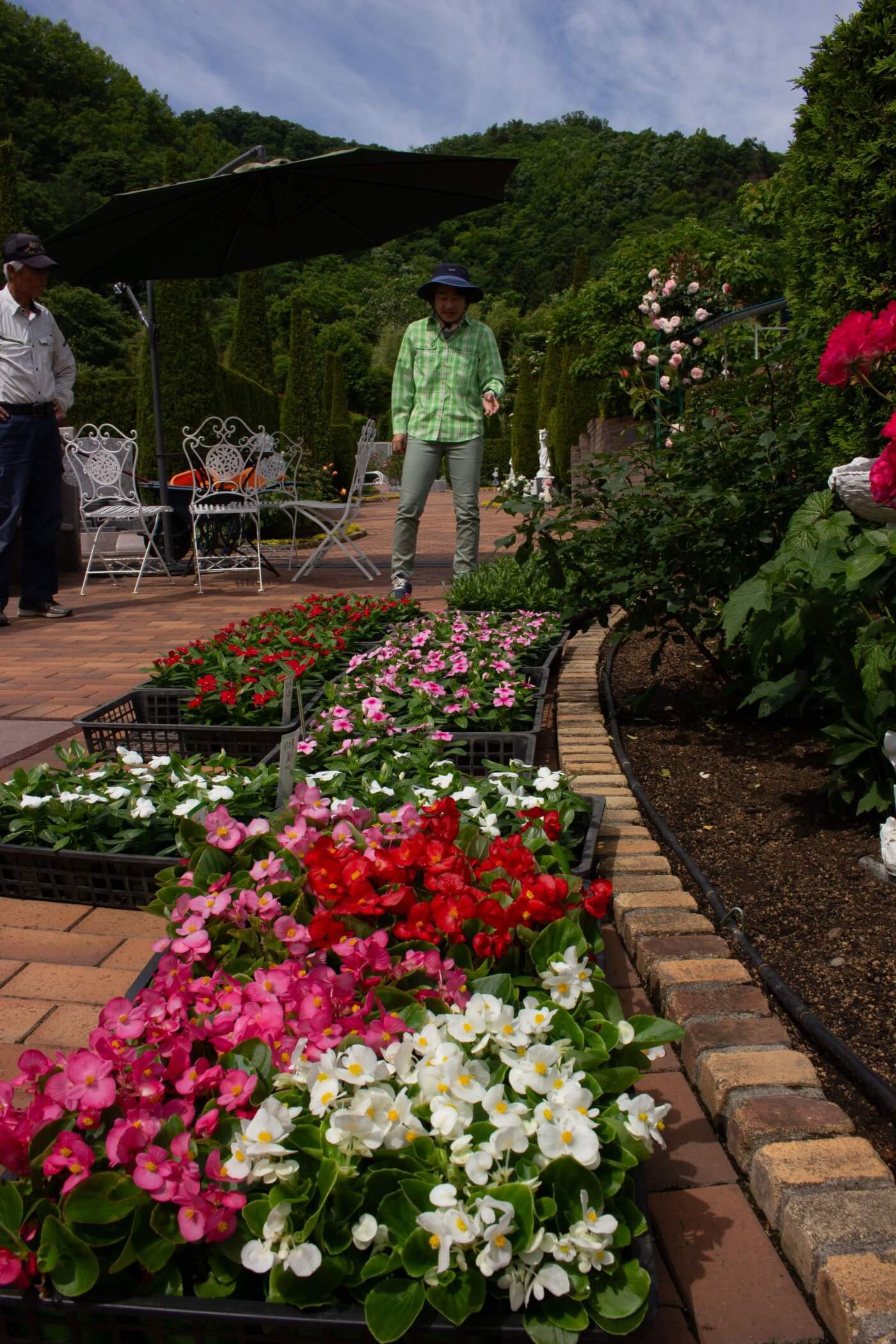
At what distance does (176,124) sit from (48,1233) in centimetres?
5080

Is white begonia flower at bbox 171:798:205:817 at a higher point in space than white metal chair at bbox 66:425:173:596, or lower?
lower

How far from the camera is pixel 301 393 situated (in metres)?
17.7

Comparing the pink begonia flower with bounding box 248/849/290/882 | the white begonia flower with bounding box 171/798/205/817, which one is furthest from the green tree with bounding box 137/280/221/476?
the pink begonia flower with bounding box 248/849/290/882

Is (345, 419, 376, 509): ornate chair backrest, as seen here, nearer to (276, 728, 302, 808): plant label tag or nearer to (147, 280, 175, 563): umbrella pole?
(147, 280, 175, 563): umbrella pole

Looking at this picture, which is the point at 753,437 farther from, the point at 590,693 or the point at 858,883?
Answer: the point at 858,883

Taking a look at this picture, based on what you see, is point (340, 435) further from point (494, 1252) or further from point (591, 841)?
point (494, 1252)

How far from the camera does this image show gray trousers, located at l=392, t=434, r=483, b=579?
5.03 metres

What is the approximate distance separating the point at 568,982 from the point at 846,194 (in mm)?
2125

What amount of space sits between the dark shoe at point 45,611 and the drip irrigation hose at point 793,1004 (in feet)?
Answer: 14.7

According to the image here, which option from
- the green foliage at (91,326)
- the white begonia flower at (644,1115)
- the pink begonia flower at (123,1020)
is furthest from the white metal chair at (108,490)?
the green foliage at (91,326)

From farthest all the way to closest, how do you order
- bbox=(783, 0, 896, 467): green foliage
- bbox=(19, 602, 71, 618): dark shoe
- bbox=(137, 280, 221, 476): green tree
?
bbox=(137, 280, 221, 476): green tree
bbox=(19, 602, 71, 618): dark shoe
bbox=(783, 0, 896, 467): green foliage

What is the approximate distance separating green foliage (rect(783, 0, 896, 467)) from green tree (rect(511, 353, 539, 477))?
2072 cm

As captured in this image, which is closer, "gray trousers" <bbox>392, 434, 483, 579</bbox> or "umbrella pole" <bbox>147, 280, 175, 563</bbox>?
"gray trousers" <bbox>392, 434, 483, 579</bbox>

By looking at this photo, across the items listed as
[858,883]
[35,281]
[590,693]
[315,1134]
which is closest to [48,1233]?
[315,1134]
